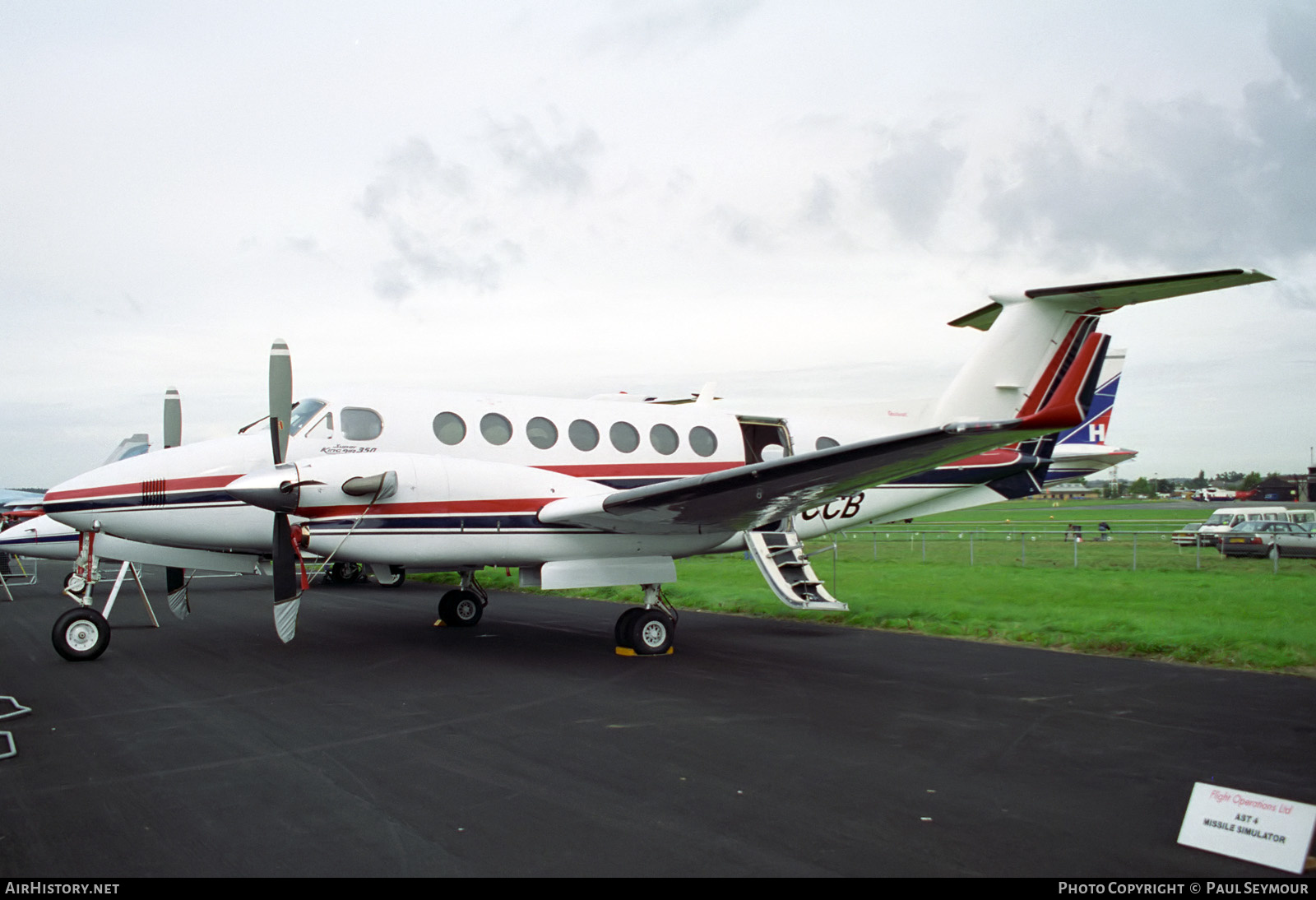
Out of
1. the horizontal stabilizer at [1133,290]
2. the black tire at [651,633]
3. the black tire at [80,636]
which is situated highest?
the horizontal stabilizer at [1133,290]

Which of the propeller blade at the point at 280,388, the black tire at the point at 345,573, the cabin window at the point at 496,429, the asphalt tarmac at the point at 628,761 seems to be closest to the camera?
the asphalt tarmac at the point at 628,761

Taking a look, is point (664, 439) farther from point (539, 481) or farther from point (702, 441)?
point (539, 481)

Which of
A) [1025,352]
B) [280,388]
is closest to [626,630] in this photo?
[280,388]

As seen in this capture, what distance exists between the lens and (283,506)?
8.83m

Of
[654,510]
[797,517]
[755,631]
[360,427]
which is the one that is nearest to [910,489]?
[797,517]

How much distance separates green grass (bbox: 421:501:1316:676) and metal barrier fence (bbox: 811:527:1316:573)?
0.88 ft

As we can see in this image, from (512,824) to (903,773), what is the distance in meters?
2.52

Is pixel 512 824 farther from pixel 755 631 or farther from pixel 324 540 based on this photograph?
pixel 755 631

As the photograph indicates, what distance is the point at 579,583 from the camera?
997 cm

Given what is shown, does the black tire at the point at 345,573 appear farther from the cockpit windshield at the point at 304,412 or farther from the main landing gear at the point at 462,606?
the cockpit windshield at the point at 304,412

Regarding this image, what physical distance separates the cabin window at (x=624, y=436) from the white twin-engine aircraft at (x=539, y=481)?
0.08 feet

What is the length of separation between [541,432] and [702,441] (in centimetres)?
238

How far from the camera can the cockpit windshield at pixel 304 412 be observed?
9930mm

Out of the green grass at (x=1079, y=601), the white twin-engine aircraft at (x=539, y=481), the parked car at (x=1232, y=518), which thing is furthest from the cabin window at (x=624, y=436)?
the parked car at (x=1232, y=518)
